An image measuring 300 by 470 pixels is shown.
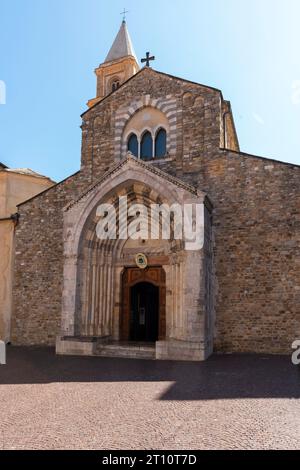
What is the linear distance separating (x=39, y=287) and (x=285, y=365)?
8664 millimetres

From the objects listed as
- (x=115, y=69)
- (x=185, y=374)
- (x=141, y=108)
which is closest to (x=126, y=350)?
(x=185, y=374)

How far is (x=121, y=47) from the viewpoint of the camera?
101 ft

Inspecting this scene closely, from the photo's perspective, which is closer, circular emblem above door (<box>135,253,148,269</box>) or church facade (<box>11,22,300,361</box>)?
church facade (<box>11,22,300,361</box>)

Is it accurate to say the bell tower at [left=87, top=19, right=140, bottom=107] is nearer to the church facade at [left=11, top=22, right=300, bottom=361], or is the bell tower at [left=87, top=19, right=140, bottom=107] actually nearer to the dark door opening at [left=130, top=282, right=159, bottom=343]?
the church facade at [left=11, top=22, right=300, bottom=361]

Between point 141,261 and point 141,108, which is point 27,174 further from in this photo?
point 141,261

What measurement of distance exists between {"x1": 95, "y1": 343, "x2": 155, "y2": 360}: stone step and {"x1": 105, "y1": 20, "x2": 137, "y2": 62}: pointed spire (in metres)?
25.3

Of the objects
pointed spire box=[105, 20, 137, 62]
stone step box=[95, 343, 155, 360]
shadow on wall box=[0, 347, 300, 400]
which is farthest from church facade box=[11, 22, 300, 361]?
pointed spire box=[105, 20, 137, 62]

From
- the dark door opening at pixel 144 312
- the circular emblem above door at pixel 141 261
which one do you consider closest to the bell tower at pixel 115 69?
the circular emblem above door at pixel 141 261

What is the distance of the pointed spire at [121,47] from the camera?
99.1ft

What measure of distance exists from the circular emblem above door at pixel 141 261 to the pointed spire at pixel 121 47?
879 inches

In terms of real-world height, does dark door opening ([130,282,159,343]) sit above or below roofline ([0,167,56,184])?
below

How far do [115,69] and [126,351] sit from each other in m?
24.9

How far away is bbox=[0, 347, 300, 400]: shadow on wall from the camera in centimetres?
652

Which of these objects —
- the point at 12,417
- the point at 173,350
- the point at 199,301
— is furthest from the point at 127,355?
the point at 12,417
